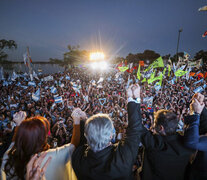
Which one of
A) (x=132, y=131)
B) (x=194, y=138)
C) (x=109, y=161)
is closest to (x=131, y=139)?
(x=132, y=131)

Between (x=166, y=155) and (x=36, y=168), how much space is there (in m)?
1.22

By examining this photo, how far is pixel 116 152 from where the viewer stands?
3.47ft

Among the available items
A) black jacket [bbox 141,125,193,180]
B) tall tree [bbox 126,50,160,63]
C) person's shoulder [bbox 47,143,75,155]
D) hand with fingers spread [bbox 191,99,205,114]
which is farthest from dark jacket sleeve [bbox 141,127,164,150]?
tall tree [bbox 126,50,160,63]

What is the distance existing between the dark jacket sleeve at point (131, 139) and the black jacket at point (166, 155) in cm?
26

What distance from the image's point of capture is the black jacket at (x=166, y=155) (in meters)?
1.28

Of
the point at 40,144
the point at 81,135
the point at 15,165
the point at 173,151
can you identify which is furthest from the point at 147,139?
the point at 15,165

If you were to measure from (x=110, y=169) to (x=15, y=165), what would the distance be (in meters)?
0.83

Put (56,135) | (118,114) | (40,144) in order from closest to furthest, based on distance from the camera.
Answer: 1. (40,144)
2. (56,135)
3. (118,114)

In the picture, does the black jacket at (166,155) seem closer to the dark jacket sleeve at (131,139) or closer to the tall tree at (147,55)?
the dark jacket sleeve at (131,139)

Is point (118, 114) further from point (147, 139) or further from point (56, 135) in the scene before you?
point (147, 139)

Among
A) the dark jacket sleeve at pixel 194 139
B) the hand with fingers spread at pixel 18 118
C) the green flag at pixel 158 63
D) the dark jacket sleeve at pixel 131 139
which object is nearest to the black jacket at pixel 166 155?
the dark jacket sleeve at pixel 194 139

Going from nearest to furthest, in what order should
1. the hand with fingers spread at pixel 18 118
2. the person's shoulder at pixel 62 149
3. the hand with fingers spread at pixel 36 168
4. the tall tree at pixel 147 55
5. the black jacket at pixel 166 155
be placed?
the hand with fingers spread at pixel 36 168 < the person's shoulder at pixel 62 149 < the black jacket at pixel 166 155 < the hand with fingers spread at pixel 18 118 < the tall tree at pixel 147 55

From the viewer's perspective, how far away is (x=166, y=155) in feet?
4.24

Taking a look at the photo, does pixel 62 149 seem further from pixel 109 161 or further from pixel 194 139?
pixel 194 139
